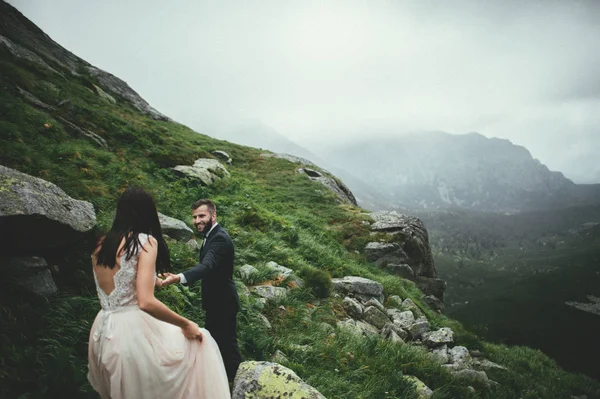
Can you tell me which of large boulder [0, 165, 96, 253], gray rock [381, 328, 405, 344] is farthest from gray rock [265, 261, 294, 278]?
large boulder [0, 165, 96, 253]

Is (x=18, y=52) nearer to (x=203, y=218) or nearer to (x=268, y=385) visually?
(x=203, y=218)

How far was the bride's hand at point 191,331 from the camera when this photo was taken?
11.5 ft

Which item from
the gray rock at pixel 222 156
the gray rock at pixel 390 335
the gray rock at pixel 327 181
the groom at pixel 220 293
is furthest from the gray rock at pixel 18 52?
the gray rock at pixel 390 335

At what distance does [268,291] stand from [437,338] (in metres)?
5.89

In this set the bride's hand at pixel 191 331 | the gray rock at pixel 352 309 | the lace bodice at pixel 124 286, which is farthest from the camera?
the gray rock at pixel 352 309

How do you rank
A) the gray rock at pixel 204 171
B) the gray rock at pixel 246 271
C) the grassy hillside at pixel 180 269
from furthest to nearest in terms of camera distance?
the gray rock at pixel 204 171 → the gray rock at pixel 246 271 → the grassy hillside at pixel 180 269

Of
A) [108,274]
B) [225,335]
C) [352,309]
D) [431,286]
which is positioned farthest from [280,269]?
[431,286]

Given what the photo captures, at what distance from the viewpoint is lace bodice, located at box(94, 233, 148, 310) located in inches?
125

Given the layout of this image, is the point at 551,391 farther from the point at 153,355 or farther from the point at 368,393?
the point at 153,355

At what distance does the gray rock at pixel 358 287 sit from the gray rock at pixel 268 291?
117 inches

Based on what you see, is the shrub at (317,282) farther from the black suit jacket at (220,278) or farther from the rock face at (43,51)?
the rock face at (43,51)

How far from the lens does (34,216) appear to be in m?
4.38

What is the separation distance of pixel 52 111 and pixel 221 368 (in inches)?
677

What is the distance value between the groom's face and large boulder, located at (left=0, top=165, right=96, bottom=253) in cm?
216
